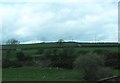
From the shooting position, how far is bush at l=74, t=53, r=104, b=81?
2873 centimetres

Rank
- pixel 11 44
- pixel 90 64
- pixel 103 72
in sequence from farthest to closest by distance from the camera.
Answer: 1. pixel 11 44
2. pixel 90 64
3. pixel 103 72

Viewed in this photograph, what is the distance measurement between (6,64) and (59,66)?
7.97 meters

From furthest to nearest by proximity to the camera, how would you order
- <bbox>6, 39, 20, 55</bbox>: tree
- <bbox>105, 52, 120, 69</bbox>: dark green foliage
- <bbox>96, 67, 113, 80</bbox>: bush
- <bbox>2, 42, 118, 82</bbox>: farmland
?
<bbox>6, 39, 20, 55</bbox>: tree, <bbox>2, 42, 118, 82</bbox>: farmland, <bbox>105, 52, 120, 69</bbox>: dark green foliage, <bbox>96, 67, 113, 80</bbox>: bush

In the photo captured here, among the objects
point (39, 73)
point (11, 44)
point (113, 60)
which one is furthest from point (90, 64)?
point (39, 73)

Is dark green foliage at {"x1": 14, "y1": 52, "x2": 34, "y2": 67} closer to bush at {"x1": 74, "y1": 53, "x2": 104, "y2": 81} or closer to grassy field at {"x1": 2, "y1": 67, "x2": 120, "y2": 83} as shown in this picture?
grassy field at {"x1": 2, "y1": 67, "x2": 120, "y2": 83}

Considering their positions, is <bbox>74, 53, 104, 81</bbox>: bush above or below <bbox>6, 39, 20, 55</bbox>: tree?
below

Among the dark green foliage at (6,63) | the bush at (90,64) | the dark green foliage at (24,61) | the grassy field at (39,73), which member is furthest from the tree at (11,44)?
the bush at (90,64)

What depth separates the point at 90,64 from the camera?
28469 millimetres

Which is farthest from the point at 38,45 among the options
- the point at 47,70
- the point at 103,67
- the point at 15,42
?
the point at 103,67

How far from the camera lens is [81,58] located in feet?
98.2

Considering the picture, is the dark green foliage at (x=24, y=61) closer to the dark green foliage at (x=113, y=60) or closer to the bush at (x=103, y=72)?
the dark green foliage at (x=113, y=60)

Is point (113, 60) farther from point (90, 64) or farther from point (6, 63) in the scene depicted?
point (6, 63)

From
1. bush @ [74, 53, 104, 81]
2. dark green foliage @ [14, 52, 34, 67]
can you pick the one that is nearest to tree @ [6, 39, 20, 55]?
dark green foliage @ [14, 52, 34, 67]

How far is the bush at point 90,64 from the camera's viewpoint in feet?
94.3
